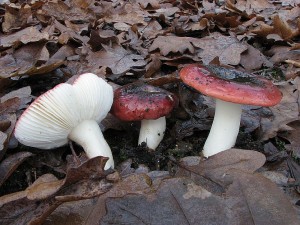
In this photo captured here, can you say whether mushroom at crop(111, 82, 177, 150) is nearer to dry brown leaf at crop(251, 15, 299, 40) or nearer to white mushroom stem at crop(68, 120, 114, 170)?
white mushroom stem at crop(68, 120, 114, 170)

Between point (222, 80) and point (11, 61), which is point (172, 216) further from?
point (11, 61)

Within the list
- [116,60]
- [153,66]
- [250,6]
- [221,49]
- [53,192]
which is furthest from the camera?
[250,6]

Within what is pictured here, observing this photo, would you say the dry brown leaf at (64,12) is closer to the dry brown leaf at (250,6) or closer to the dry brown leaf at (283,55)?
the dry brown leaf at (250,6)

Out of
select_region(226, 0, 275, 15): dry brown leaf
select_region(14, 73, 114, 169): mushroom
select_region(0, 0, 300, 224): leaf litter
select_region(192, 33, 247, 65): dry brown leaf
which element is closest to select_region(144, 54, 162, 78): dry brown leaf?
select_region(0, 0, 300, 224): leaf litter

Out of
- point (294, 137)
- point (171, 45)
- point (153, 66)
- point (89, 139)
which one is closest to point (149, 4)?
point (171, 45)

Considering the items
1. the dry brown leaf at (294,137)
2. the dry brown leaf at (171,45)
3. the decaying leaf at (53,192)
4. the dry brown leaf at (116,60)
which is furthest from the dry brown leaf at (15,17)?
the dry brown leaf at (294,137)

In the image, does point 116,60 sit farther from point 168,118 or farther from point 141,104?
point 141,104
